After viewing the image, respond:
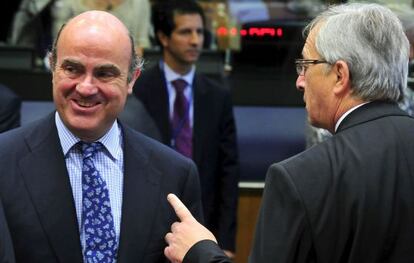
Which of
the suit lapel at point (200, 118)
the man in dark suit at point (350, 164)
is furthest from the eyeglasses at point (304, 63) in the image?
the suit lapel at point (200, 118)

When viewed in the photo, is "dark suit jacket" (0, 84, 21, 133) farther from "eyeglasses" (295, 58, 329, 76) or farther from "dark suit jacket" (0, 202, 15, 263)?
"eyeglasses" (295, 58, 329, 76)

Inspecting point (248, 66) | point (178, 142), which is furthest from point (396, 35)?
point (248, 66)

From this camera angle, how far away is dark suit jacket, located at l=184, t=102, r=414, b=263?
243 cm

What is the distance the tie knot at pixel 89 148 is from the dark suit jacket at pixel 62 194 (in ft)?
0.25

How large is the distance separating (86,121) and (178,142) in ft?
7.43

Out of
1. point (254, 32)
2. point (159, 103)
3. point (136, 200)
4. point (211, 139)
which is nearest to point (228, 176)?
point (211, 139)

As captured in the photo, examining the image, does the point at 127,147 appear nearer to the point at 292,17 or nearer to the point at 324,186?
the point at 324,186

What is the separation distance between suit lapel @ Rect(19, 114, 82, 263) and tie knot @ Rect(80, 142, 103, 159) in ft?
0.24

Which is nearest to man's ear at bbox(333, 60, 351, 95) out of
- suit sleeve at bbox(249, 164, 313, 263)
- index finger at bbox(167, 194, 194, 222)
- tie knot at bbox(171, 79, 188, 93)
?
suit sleeve at bbox(249, 164, 313, 263)

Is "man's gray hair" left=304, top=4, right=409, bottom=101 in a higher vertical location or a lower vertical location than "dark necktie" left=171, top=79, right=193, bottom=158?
higher

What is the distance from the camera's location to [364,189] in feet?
8.02

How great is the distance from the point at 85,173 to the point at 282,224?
0.68 meters

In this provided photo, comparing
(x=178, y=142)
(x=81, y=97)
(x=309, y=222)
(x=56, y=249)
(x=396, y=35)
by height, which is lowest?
(x=178, y=142)

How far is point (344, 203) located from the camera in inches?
95.9
